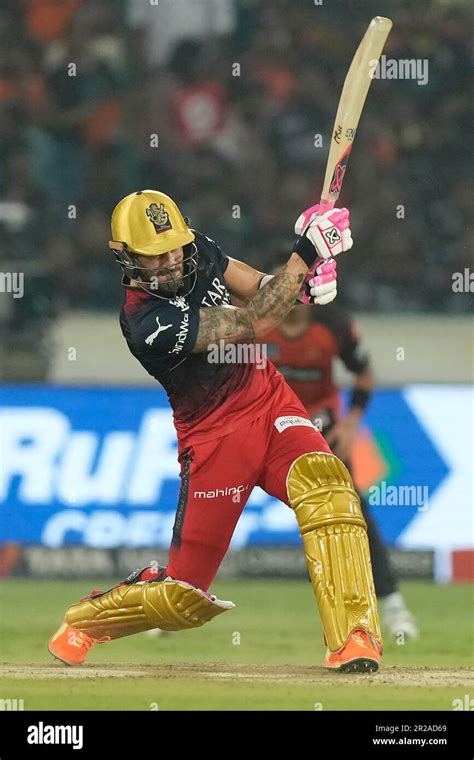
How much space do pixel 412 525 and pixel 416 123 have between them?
391 cm

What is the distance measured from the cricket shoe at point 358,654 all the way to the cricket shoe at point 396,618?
206 centimetres

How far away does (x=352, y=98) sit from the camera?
6.36 meters

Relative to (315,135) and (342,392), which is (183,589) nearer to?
(342,392)

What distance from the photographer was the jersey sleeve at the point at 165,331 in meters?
6.01

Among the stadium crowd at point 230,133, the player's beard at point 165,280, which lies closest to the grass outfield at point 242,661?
the player's beard at point 165,280

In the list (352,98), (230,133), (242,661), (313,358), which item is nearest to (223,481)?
(242,661)

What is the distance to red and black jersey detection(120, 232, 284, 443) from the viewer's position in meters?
6.05

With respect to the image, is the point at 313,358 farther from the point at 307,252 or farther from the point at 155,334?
the point at 155,334

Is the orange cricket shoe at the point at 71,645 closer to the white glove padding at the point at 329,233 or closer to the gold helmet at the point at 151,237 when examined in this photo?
the gold helmet at the point at 151,237

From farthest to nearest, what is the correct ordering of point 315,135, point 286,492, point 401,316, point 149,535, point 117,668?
point 315,135, point 401,316, point 149,535, point 117,668, point 286,492

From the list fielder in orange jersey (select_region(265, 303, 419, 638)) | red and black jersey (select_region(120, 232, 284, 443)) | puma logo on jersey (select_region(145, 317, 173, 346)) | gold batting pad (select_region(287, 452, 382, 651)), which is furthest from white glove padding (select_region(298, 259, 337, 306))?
fielder in orange jersey (select_region(265, 303, 419, 638))

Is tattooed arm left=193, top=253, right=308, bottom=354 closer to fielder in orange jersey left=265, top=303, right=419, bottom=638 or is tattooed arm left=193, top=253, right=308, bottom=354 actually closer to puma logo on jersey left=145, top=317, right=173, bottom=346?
puma logo on jersey left=145, top=317, right=173, bottom=346

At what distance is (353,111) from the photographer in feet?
20.9
